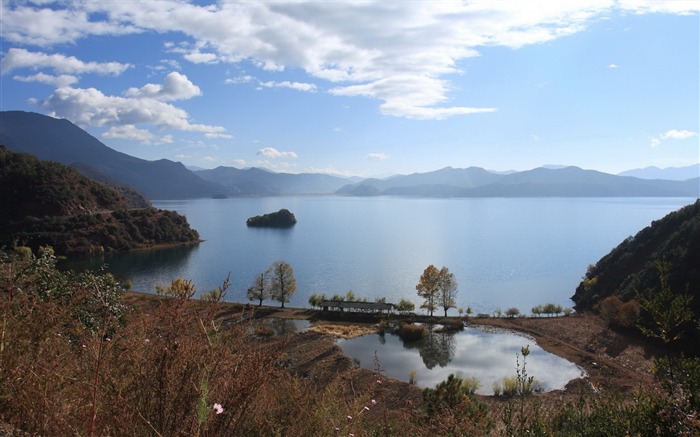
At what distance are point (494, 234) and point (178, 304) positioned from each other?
93.5 meters

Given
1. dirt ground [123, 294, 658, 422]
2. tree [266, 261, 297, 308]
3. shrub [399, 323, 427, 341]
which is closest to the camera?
dirt ground [123, 294, 658, 422]

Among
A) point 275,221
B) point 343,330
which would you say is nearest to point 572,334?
point 343,330

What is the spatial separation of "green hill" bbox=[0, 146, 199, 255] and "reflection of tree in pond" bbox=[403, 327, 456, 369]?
5003cm

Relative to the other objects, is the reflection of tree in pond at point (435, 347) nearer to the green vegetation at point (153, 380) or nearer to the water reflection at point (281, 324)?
the water reflection at point (281, 324)

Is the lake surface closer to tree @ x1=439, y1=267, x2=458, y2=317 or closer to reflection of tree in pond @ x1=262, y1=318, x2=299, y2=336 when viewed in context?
tree @ x1=439, y1=267, x2=458, y2=317

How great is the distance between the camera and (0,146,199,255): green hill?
2318 inches

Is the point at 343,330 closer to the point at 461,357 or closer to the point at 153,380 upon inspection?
the point at 461,357

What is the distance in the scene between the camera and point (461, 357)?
82.4ft

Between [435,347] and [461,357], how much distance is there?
1961 mm

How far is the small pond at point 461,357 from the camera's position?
2198 centimetres

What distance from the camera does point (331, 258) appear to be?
60125 mm

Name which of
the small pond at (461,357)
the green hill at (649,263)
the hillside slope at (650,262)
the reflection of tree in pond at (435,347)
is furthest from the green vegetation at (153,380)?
the hillside slope at (650,262)

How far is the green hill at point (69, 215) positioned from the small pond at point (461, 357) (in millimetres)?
49179

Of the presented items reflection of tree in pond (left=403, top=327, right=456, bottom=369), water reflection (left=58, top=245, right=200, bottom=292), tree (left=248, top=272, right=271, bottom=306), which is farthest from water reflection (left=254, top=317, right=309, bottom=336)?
water reflection (left=58, top=245, right=200, bottom=292)
